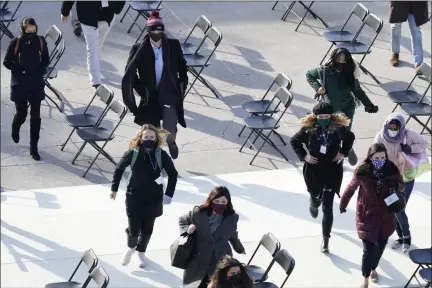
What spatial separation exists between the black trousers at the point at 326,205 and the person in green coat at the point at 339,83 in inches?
49.6

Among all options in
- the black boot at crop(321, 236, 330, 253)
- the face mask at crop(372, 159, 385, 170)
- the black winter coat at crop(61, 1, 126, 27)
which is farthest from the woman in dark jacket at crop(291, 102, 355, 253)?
the black winter coat at crop(61, 1, 126, 27)

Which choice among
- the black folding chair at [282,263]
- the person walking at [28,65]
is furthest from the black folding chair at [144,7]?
the black folding chair at [282,263]

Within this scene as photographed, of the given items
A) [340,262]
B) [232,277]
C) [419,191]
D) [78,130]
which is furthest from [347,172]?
[232,277]

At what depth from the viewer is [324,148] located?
12320 millimetres

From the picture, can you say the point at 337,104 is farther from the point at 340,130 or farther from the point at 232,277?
the point at 232,277

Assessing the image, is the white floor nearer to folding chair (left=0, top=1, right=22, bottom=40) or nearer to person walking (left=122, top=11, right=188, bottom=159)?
person walking (left=122, top=11, right=188, bottom=159)

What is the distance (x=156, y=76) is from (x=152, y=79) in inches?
2.1

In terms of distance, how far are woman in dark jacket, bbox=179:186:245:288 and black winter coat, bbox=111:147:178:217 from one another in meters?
1.03

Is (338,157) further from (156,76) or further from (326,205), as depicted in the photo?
(156,76)

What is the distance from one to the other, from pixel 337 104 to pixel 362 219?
2146 mm

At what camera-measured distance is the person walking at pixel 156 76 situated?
13.5 meters

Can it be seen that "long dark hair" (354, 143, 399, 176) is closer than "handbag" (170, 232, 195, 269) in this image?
No

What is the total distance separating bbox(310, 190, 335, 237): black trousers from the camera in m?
12.5

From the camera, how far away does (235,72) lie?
17.0m
